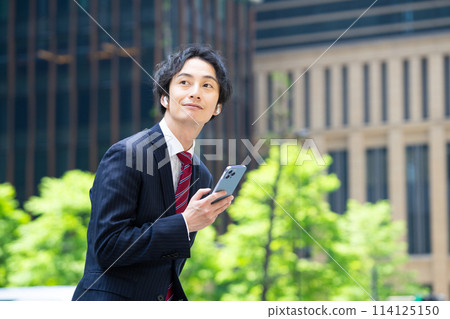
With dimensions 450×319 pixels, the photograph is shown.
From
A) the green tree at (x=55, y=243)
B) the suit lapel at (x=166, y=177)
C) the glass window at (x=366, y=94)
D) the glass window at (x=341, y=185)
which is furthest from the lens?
the glass window at (x=366, y=94)

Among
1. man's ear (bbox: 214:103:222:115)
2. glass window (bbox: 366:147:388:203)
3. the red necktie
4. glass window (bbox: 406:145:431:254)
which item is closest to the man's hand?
the red necktie

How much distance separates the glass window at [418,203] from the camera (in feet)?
110

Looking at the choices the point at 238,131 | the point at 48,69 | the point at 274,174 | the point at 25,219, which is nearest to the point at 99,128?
the point at 48,69

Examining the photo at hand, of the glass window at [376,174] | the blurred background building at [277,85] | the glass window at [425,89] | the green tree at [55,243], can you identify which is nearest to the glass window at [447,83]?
the blurred background building at [277,85]

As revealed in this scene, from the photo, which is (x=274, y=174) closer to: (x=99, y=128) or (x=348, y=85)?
(x=99, y=128)

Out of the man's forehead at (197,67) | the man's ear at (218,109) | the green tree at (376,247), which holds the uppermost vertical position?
the man's forehead at (197,67)

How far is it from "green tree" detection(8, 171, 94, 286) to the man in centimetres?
1418

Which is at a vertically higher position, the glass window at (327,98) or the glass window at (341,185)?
the glass window at (327,98)

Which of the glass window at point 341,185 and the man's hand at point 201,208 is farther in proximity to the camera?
the glass window at point 341,185

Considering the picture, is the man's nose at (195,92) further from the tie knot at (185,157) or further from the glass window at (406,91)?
the glass window at (406,91)

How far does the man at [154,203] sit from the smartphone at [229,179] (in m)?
0.02

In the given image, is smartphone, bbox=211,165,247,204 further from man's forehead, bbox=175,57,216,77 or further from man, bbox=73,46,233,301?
man's forehead, bbox=175,57,216,77

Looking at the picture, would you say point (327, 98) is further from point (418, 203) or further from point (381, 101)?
point (418, 203)
